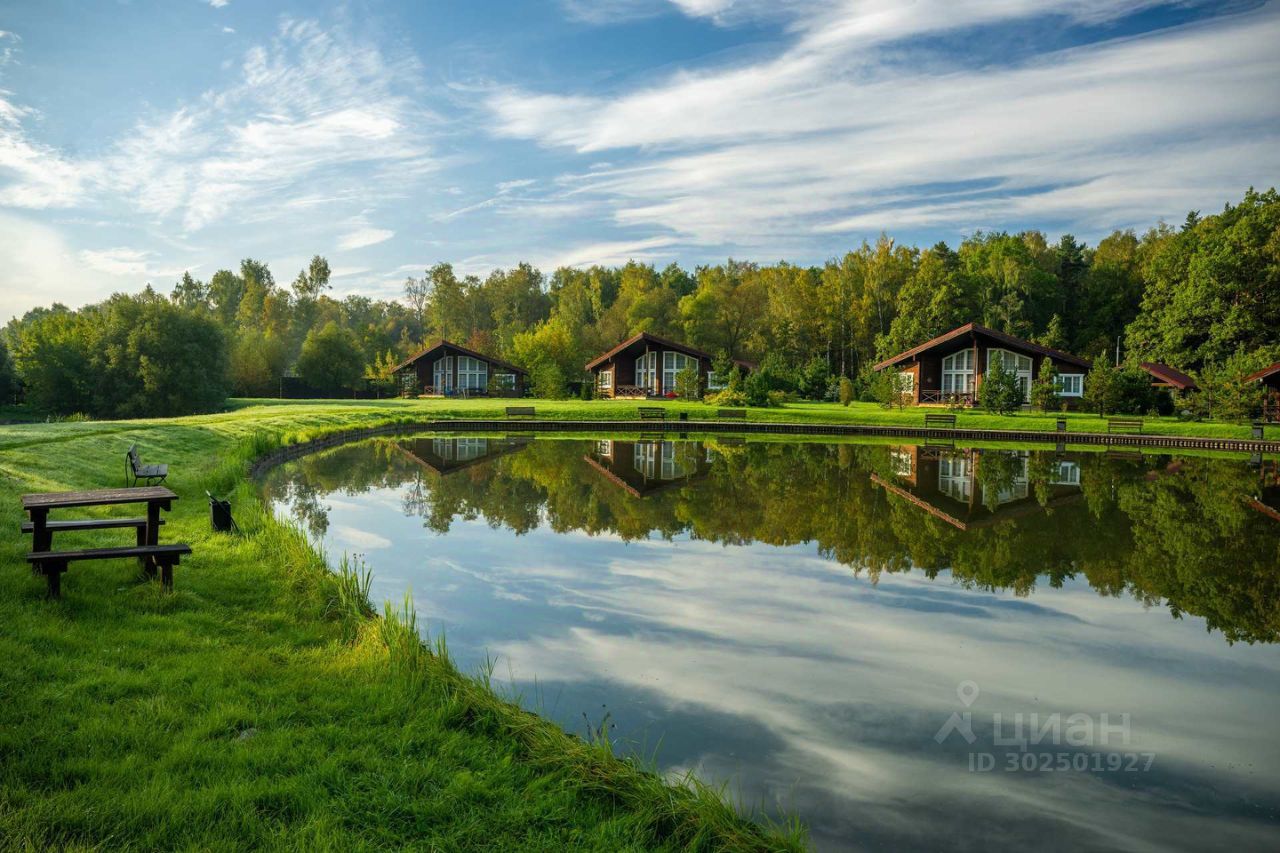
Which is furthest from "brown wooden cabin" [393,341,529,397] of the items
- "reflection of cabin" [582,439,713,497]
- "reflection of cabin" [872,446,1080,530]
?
"reflection of cabin" [872,446,1080,530]

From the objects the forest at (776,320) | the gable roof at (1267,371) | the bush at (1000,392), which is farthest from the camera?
the forest at (776,320)

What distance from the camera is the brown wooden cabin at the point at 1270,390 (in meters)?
34.1

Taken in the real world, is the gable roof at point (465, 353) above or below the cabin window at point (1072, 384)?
above

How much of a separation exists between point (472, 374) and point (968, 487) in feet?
149

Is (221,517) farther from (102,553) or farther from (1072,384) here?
(1072,384)

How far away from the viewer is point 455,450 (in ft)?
81.9

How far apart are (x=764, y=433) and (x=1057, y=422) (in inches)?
460

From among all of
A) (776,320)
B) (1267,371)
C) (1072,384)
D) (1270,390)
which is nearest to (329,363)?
A: (776,320)

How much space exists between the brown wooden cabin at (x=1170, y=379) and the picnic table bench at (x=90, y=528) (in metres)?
48.8

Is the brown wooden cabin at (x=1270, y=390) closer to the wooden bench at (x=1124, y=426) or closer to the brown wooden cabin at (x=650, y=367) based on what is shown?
the wooden bench at (x=1124, y=426)

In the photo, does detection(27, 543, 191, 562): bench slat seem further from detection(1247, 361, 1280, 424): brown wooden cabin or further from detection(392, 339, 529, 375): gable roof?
detection(392, 339, 529, 375): gable roof

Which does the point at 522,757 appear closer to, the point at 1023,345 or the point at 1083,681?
the point at 1083,681

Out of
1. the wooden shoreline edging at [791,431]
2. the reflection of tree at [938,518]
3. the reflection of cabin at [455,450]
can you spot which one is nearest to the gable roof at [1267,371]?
the wooden shoreline edging at [791,431]

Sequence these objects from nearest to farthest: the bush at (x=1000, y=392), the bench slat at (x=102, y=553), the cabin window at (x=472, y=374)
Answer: the bench slat at (x=102, y=553)
the bush at (x=1000, y=392)
the cabin window at (x=472, y=374)
